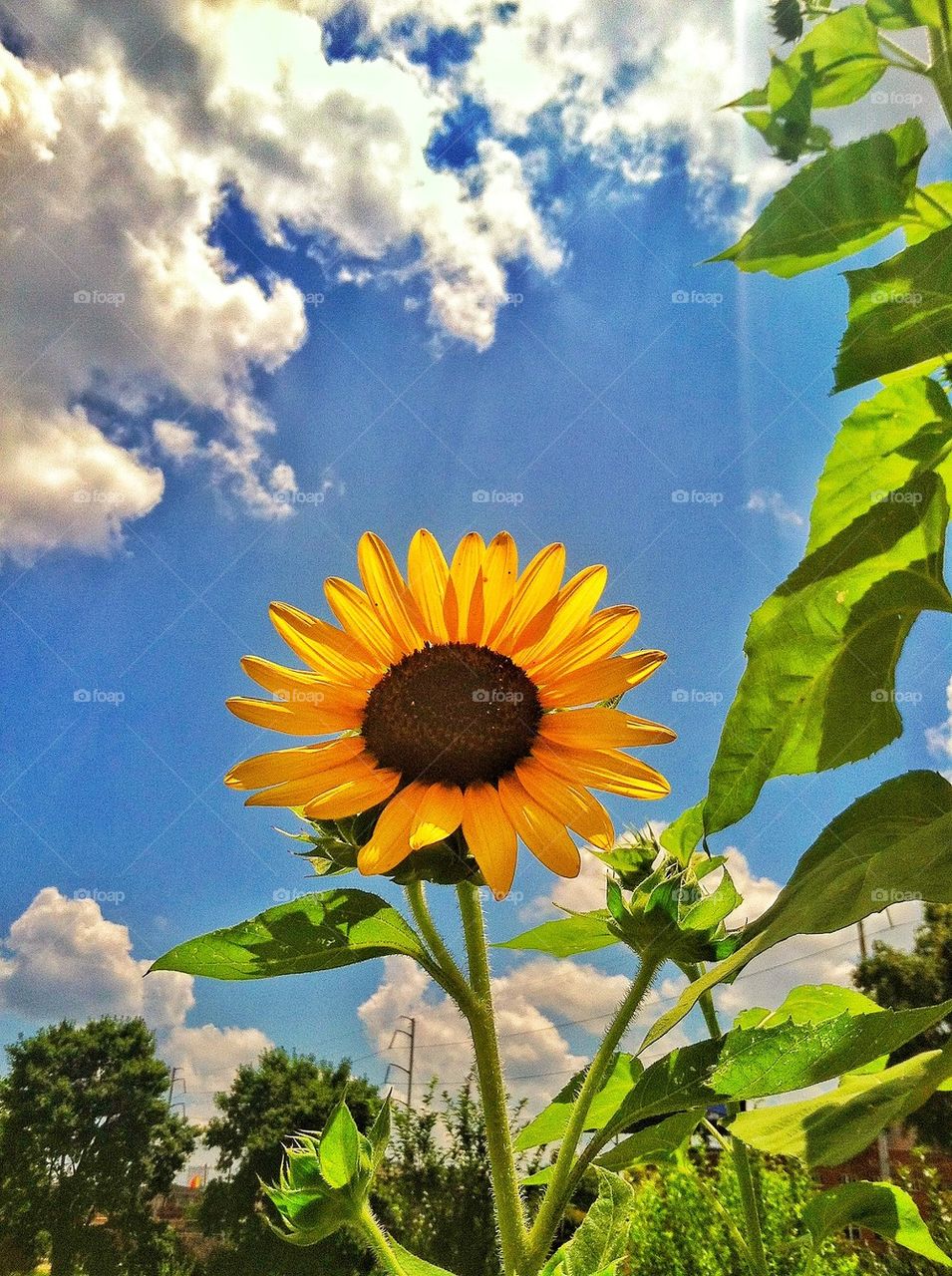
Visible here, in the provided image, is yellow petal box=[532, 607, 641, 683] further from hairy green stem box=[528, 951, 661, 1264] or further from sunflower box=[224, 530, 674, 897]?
hairy green stem box=[528, 951, 661, 1264]

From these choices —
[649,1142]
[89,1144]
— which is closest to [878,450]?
[649,1142]

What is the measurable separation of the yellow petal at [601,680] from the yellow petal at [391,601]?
0.31 ft

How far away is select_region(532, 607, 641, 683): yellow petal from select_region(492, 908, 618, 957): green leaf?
0.17 meters

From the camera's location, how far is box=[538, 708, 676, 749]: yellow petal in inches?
21.5

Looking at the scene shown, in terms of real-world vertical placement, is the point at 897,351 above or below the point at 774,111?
below

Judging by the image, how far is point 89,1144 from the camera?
14062 millimetres

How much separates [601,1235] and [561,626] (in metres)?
0.33

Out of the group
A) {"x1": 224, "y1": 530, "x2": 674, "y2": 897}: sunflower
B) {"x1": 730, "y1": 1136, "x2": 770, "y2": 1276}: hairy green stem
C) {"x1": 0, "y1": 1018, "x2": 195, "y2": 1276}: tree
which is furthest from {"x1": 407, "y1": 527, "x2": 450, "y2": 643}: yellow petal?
{"x1": 0, "y1": 1018, "x2": 195, "y2": 1276}: tree

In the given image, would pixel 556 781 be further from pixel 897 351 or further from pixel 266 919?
pixel 897 351

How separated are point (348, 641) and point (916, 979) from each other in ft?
34.8

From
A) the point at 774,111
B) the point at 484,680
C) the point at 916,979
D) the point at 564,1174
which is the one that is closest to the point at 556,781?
the point at 484,680

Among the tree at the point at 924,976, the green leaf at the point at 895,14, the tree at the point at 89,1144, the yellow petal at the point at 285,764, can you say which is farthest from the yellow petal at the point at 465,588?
the tree at the point at 89,1144

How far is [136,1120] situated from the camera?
1426cm

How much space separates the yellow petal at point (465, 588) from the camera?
2.03 ft
